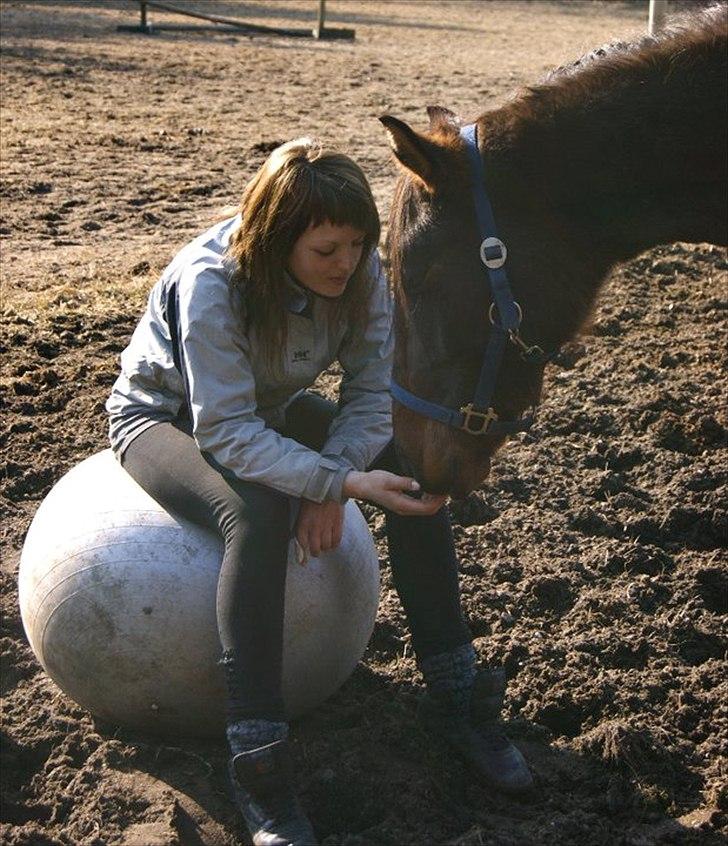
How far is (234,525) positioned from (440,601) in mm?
664

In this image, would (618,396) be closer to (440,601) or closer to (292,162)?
(440,601)

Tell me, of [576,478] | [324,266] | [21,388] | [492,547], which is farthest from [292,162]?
[21,388]

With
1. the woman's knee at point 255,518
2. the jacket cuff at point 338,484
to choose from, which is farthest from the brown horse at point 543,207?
the woman's knee at point 255,518

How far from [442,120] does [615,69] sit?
19.2 inches

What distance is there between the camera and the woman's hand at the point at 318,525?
335 centimetres

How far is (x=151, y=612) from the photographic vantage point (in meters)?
3.36

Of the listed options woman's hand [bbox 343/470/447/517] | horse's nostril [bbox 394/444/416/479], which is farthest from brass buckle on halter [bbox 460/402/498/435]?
woman's hand [bbox 343/470/447/517]

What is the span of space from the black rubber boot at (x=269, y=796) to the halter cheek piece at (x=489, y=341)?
999mm

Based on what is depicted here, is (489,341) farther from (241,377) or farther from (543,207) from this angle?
(241,377)

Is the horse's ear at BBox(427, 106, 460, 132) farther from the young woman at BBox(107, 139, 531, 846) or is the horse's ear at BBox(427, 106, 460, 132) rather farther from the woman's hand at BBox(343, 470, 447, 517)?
the woman's hand at BBox(343, 470, 447, 517)

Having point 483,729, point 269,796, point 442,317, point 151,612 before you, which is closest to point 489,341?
point 442,317

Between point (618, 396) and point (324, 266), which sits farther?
point (618, 396)

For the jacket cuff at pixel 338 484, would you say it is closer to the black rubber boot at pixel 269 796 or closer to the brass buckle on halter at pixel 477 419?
the brass buckle on halter at pixel 477 419

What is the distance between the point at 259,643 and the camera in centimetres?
318
